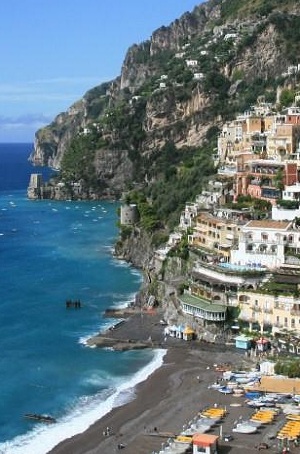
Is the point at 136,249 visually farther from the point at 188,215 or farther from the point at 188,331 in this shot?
the point at 188,331

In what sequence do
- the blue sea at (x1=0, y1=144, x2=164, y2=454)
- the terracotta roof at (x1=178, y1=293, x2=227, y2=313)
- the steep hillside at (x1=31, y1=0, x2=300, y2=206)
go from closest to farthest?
the blue sea at (x1=0, y1=144, x2=164, y2=454), the terracotta roof at (x1=178, y1=293, x2=227, y2=313), the steep hillside at (x1=31, y1=0, x2=300, y2=206)

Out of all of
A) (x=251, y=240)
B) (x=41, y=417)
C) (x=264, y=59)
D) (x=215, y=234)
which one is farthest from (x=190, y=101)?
(x=41, y=417)

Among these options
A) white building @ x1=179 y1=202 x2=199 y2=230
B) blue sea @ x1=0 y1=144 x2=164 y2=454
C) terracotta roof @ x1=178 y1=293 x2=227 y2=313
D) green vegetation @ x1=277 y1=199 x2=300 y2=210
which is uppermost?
green vegetation @ x1=277 y1=199 x2=300 y2=210

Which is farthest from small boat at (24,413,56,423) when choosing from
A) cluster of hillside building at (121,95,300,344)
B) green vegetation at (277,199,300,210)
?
green vegetation at (277,199,300,210)

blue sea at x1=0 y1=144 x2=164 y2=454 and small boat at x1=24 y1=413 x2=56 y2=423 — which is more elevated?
blue sea at x1=0 y1=144 x2=164 y2=454

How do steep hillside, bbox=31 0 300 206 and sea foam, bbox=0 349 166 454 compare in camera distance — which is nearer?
sea foam, bbox=0 349 166 454

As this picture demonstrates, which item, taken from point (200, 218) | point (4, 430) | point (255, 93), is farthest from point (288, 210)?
point (255, 93)

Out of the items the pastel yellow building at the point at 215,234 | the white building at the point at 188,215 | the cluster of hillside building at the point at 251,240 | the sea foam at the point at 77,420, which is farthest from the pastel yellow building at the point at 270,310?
the white building at the point at 188,215

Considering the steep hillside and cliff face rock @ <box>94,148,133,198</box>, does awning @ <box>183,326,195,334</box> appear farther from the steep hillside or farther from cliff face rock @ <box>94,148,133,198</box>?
cliff face rock @ <box>94,148,133,198</box>
